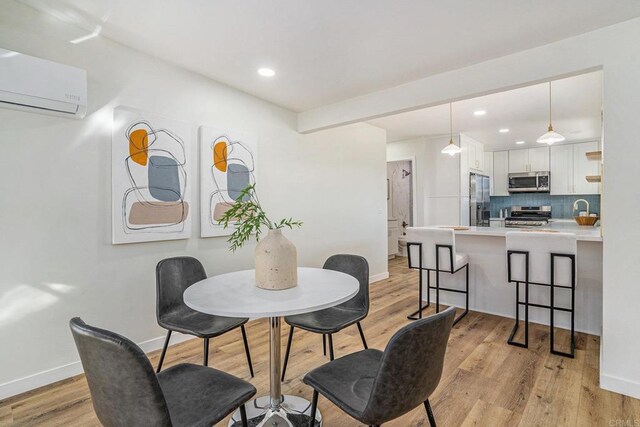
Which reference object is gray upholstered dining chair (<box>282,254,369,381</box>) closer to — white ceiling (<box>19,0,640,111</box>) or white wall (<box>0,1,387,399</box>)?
white wall (<box>0,1,387,399</box>)

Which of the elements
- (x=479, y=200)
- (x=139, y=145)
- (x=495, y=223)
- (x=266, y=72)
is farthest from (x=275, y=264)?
(x=495, y=223)

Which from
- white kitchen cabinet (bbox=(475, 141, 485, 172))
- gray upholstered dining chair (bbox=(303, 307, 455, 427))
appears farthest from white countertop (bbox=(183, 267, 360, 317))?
white kitchen cabinet (bbox=(475, 141, 485, 172))

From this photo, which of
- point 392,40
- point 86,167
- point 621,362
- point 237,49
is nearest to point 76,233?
point 86,167

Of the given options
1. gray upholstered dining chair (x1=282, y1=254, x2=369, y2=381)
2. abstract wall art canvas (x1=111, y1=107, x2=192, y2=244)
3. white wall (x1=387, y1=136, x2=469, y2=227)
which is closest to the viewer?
gray upholstered dining chair (x1=282, y1=254, x2=369, y2=381)

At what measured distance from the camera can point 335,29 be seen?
7.25ft

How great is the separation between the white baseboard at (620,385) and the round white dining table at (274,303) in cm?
184

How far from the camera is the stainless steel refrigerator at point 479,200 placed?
6152mm

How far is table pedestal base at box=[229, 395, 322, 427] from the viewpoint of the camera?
1.77 m

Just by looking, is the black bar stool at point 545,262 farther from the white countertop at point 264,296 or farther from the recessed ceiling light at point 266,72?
the recessed ceiling light at point 266,72

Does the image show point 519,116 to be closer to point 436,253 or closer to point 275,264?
point 436,253

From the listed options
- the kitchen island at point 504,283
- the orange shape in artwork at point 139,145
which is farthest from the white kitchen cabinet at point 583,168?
the orange shape in artwork at point 139,145

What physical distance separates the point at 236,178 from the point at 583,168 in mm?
6709

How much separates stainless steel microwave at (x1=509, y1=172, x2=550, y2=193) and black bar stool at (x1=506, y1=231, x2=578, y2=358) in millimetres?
4597

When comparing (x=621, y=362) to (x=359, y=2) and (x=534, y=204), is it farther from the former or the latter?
(x=534, y=204)
